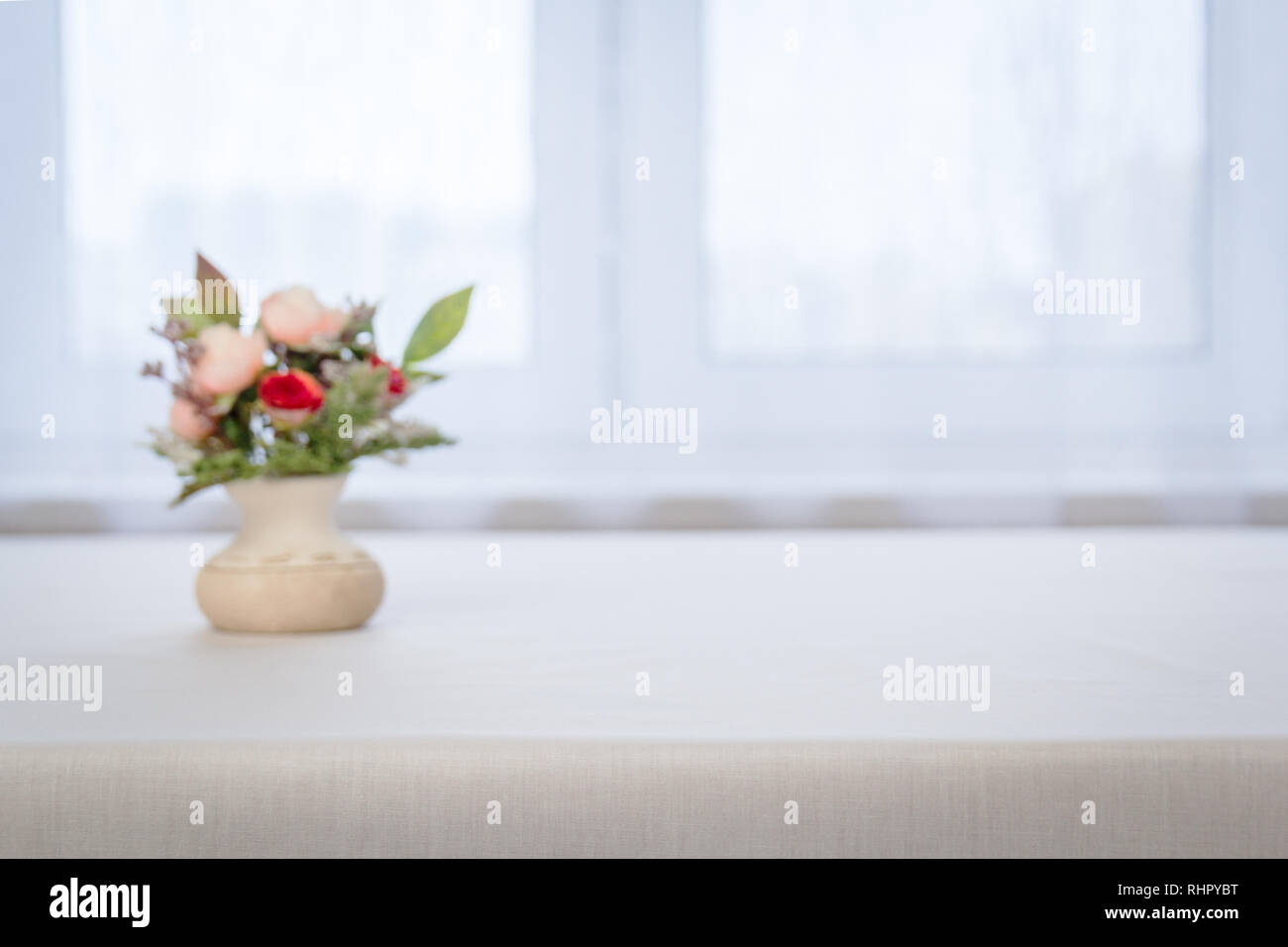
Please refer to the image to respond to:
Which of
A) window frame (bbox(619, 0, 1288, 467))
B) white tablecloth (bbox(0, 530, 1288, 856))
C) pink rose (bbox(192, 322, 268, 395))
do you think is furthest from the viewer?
window frame (bbox(619, 0, 1288, 467))

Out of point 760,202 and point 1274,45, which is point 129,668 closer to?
point 760,202

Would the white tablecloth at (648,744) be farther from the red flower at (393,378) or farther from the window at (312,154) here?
the window at (312,154)

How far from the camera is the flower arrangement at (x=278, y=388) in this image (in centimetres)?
97

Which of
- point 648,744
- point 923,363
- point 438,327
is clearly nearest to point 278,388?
point 438,327

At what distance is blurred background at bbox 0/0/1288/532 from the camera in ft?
7.49

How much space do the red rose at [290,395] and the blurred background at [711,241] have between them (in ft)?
4.28

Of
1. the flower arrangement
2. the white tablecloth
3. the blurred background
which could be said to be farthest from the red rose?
the blurred background

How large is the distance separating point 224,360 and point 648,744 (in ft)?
1.55

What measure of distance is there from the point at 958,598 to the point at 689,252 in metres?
1.12

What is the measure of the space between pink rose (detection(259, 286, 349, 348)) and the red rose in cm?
3

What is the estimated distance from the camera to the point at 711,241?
230cm

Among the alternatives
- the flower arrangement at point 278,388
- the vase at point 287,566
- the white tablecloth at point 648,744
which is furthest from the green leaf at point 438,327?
the white tablecloth at point 648,744

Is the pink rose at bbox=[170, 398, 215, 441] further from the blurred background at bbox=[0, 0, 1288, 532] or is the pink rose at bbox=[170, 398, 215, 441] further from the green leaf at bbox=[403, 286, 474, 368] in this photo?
the blurred background at bbox=[0, 0, 1288, 532]

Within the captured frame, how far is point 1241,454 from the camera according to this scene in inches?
89.7
